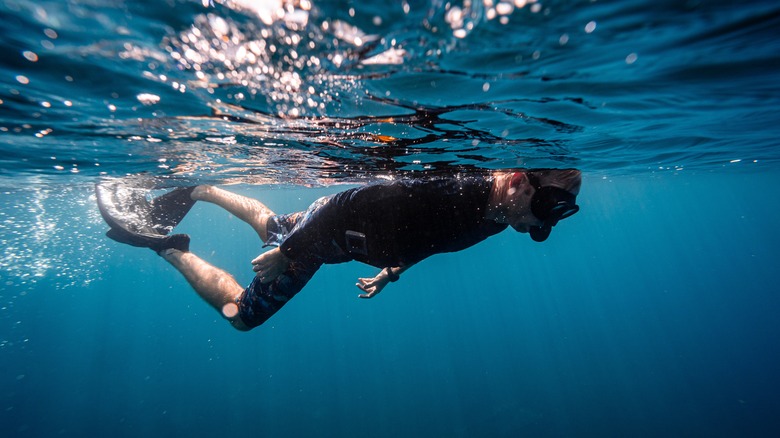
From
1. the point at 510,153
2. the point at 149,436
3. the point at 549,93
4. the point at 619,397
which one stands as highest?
the point at 549,93

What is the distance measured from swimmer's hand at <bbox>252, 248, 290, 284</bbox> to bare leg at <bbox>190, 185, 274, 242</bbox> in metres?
2.09

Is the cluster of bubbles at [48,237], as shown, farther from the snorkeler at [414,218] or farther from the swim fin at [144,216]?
the snorkeler at [414,218]

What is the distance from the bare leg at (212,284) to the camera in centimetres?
528

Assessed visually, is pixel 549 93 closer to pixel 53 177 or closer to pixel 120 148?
pixel 120 148

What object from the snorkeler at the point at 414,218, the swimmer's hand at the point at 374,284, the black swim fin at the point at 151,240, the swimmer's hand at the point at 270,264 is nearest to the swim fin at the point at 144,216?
the black swim fin at the point at 151,240

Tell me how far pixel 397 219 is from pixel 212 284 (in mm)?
3615

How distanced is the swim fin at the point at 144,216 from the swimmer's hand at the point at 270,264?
2.99 m

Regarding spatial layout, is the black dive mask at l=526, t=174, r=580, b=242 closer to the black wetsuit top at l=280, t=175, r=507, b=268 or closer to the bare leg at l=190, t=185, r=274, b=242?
the black wetsuit top at l=280, t=175, r=507, b=268

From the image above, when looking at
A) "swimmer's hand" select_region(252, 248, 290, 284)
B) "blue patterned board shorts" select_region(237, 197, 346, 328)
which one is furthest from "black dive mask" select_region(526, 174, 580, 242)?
"swimmer's hand" select_region(252, 248, 290, 284)

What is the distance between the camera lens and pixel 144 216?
6.88 meters

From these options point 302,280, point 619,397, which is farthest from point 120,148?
point 619,397

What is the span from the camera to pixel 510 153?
8938 mm

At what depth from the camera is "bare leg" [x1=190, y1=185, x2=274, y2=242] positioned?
6.29m

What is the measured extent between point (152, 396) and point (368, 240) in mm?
39875
